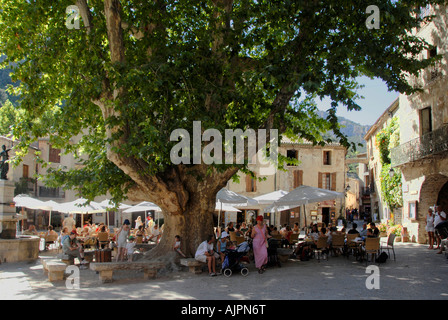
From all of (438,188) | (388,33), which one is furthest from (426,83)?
(388,33)

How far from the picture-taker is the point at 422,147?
64.9 ft

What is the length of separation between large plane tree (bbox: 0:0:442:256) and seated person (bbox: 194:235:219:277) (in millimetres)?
1448

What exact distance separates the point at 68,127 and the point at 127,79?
3.05 m

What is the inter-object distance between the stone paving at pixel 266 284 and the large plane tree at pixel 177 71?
2.80m

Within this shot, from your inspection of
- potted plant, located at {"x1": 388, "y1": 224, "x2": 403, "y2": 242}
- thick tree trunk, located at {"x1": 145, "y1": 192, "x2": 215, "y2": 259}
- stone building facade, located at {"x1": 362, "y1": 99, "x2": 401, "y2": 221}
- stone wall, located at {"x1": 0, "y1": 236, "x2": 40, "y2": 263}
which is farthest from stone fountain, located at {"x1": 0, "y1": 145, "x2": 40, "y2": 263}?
stone building facade, located at {"x1": 362, "y1": 99, "x2": 401, "y2": 221}

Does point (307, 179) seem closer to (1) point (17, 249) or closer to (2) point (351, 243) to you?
(2) point (351, 243)

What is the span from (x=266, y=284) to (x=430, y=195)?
13.5m

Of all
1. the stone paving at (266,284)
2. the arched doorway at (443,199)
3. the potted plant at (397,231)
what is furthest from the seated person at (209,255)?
the potted plant at (397,231)

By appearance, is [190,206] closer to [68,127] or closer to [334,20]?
[68,127]

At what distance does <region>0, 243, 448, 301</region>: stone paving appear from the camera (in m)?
8.86

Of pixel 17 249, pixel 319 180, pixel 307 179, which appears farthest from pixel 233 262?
pixel 319 180

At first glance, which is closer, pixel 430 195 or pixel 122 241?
pixel 122 241

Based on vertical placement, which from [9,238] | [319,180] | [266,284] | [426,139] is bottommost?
[266,284]
